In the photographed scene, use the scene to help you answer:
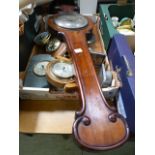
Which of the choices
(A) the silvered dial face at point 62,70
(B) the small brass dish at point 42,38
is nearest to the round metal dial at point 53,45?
(B) the small brass dish at point 42,38

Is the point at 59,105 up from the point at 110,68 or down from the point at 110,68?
down

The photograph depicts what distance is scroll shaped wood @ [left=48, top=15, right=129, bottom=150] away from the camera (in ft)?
1.84

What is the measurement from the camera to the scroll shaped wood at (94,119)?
0.56 metres

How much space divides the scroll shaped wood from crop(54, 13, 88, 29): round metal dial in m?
0.22

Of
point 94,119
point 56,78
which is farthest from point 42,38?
point 94,119

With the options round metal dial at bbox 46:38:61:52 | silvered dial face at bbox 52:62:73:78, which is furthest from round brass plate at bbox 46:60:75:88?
round metal dial at bbox 46:38:61:52

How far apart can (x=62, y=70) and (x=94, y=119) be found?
0.23 metres

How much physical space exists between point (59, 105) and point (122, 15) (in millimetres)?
645
